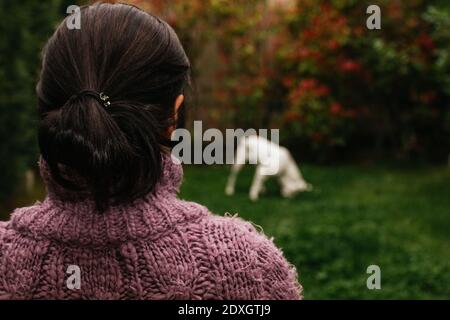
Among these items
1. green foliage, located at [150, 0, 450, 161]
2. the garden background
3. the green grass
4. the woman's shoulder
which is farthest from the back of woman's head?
green foliage, located at [150, 0, 450, 161]

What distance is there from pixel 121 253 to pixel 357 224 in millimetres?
4909

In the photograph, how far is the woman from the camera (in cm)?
138

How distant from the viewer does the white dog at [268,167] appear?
7.78 m

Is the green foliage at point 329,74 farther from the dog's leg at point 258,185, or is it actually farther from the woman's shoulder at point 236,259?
the woman's shoulder at point 236,259

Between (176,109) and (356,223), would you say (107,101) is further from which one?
(356,223)

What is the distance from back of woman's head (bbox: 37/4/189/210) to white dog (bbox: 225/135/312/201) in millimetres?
6293

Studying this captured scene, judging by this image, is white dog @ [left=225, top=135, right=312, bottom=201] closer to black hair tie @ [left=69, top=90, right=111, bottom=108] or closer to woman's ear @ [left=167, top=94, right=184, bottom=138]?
woman's ear @ [left=167, top=94, right=184, bottom=138]

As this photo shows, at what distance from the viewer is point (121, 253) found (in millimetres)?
1431

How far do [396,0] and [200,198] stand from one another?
4.39 metres

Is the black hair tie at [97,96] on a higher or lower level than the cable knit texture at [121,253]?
higher
